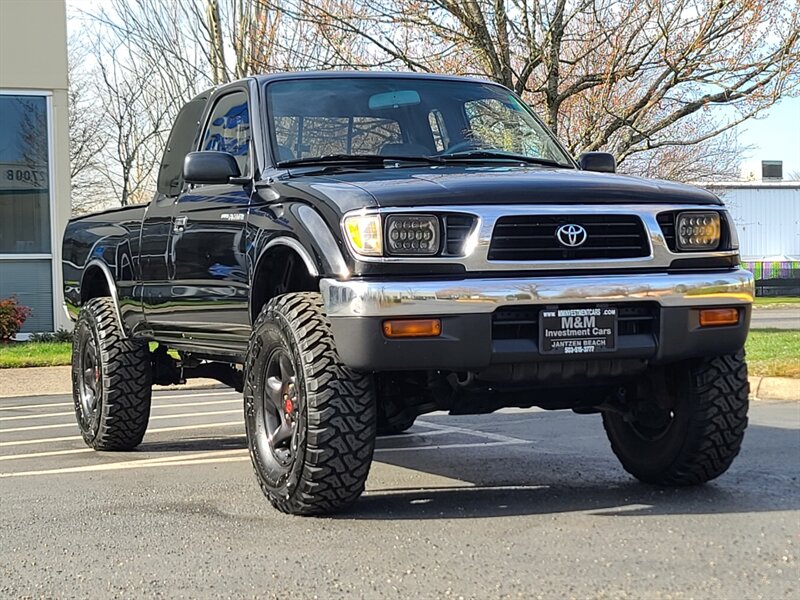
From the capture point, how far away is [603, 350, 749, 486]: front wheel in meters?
5.45

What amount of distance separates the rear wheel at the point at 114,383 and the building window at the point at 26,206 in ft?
34.7

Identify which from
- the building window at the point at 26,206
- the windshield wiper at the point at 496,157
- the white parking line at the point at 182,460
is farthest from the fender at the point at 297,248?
the building window at the point at 26,206

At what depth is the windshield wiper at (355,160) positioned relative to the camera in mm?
5898

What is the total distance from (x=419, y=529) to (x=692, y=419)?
1442 millimetres

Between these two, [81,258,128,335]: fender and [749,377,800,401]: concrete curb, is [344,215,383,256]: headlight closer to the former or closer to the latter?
[81,258,128,335]: fender

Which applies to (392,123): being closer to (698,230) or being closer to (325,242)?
(325,242)

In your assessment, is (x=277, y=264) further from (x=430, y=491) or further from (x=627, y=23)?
(x=627, y=23)

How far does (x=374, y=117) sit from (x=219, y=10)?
1523 cm

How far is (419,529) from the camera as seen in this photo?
486 centimetres

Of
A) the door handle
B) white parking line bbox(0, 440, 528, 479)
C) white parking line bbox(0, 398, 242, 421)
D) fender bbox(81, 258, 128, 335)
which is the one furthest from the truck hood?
white parking line bbox(0, 398, 242, 421)

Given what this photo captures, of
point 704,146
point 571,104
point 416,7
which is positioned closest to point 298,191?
point 416,7

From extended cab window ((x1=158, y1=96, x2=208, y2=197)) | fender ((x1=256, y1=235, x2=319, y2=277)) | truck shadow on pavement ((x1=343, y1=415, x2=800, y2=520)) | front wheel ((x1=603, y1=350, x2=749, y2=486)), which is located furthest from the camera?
extended cab window ((x1=158, y1=96, x2=208, y2=197))

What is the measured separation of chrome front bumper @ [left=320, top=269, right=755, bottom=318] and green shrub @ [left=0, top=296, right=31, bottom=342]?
41.3 ft

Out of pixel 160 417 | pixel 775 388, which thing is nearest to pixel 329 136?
pixel 160 417
